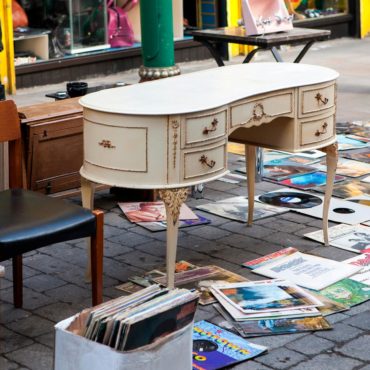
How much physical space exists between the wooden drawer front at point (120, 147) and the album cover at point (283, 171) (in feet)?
8.23

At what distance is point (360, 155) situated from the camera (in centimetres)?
737

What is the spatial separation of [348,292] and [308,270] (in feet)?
1.02

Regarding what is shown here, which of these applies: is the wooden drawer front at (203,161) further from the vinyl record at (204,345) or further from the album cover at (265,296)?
the vinyl record at (204,345)

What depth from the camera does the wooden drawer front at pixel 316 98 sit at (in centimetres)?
504

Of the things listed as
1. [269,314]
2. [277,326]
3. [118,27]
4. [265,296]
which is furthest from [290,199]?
[118,27]

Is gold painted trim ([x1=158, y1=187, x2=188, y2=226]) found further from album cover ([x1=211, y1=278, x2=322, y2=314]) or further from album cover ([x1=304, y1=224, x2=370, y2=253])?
album cover ([x1=304, y1=224, x2=370, y2=253])

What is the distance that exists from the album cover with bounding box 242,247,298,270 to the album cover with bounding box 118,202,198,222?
758 mm

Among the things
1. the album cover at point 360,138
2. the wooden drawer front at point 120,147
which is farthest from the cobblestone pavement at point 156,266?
the album cover at point 360,138

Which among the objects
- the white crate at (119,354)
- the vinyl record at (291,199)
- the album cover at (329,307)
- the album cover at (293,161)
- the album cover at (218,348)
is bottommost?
the album cover at (218,348)

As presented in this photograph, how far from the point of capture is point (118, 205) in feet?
20.5

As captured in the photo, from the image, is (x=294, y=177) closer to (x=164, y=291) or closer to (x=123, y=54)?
(x=164, y=291)

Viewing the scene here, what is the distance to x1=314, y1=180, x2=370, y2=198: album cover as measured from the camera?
6.39 metres

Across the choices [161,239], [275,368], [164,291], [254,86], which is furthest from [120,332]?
[161,239]

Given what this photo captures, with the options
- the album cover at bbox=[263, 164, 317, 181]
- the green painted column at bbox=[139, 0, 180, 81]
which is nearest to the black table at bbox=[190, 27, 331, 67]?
the green painted column at bbox=[139, 0, 180, 81]
